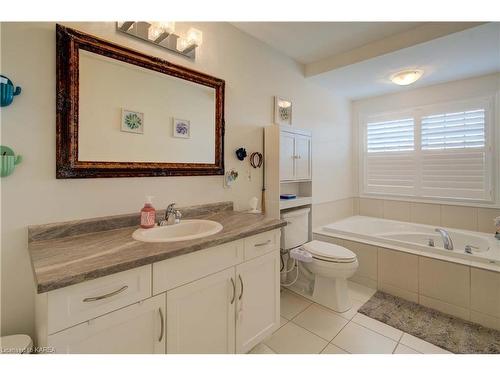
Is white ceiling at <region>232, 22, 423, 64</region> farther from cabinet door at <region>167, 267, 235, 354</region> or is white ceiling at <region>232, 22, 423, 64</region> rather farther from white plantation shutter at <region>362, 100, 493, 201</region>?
cabinet door at <region>167, 267, 235, 354</region>

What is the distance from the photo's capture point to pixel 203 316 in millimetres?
1138

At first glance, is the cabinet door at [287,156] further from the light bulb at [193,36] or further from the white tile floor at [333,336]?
the white tile floor at [333,336]

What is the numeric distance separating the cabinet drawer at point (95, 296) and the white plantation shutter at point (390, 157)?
3268 mm

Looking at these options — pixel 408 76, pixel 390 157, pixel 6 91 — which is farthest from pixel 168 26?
pixel 390 157

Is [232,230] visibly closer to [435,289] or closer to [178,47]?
[178,47]

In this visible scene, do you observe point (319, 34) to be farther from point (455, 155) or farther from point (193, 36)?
point (455, 155)

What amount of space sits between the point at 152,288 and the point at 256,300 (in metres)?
0.70

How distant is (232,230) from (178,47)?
1268 mm

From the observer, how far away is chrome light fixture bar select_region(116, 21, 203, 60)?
136cm

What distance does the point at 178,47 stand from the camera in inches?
61.1

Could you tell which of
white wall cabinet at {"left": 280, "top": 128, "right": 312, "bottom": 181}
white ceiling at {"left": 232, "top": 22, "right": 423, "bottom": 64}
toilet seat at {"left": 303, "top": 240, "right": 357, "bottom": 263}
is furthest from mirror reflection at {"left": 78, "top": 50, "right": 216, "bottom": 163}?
toilet seat at {"left": 303, "top": 240, "right": 357, "bottom": 263}

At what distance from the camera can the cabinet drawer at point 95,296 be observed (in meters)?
0.75

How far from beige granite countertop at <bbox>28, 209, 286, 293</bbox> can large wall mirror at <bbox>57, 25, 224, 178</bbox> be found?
34 centimetres

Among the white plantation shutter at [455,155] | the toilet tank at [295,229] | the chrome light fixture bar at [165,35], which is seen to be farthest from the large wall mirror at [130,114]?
the white plantation shutter at [455,155]
